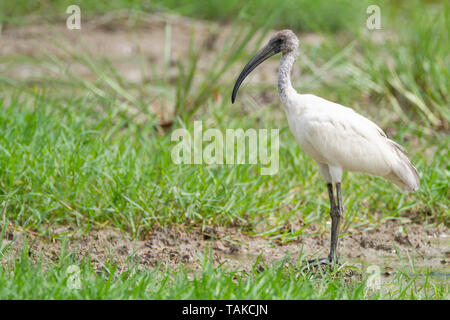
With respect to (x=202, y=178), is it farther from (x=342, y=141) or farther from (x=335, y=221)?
(x=342, y=141)

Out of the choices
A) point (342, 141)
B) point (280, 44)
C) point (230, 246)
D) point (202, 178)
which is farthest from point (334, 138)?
point (202, 178)

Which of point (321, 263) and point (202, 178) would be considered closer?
point (321, 263)

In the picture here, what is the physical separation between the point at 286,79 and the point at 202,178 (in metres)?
1.02

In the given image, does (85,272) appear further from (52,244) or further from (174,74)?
(174,74)

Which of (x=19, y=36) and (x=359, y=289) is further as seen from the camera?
(x=19, y=36)

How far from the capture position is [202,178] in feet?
16.3

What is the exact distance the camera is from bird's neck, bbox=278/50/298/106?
432cm

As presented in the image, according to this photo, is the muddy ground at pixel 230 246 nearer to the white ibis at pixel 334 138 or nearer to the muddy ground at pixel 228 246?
the muddy ground at pixel 228 246

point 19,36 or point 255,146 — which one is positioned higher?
point 19,36

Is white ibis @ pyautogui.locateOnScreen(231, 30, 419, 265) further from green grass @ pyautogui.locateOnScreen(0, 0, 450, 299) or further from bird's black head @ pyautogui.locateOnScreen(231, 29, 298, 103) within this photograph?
green grass @ pyautogui.locateOnScreen(0, 0, 450, 299)

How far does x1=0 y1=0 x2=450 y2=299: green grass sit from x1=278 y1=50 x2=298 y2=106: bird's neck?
2.95 feet
